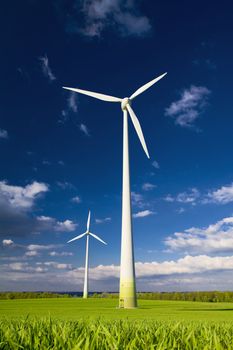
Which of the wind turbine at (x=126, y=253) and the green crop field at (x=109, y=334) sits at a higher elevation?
the wind turbine at (x=126, y=253)

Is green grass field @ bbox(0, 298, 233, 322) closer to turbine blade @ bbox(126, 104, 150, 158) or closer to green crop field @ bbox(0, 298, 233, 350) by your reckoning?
green crop field @ bbox(0, 298, 233, 350)

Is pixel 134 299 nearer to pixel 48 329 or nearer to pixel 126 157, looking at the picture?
pixel 126 157

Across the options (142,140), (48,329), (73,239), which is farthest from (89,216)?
(48,329)

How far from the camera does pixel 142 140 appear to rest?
148 ft

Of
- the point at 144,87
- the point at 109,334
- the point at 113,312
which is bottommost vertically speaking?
the point at 109,334

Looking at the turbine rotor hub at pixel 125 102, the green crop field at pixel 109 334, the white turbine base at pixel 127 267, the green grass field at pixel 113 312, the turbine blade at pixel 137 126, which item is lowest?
the green crop field at pixel 109 334

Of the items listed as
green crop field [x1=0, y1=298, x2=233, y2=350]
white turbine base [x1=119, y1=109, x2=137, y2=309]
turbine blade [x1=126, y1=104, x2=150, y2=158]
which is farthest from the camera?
turbine blade [x1=126, y1=104, x2=150, y2=158]

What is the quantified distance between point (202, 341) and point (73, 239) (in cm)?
8043

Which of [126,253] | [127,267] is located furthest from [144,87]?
[127,267]

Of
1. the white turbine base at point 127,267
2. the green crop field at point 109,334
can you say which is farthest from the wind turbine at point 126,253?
the green crop field at point 109,334

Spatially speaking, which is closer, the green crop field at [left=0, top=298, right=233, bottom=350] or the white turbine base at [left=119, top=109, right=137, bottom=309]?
the green crop field at [left=0, top=298, right=233, bottom=350]

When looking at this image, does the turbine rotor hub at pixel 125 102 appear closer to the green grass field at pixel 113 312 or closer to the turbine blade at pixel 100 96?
the turbine blade at pixel 100 96

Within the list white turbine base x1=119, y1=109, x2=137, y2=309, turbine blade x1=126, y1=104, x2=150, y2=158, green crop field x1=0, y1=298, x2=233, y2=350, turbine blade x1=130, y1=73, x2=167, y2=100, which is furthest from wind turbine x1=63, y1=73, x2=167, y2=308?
green crop field x1=0, y1=298, x2=233, y2=350

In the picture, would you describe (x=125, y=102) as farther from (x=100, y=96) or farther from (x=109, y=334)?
(x=109, y=334)
